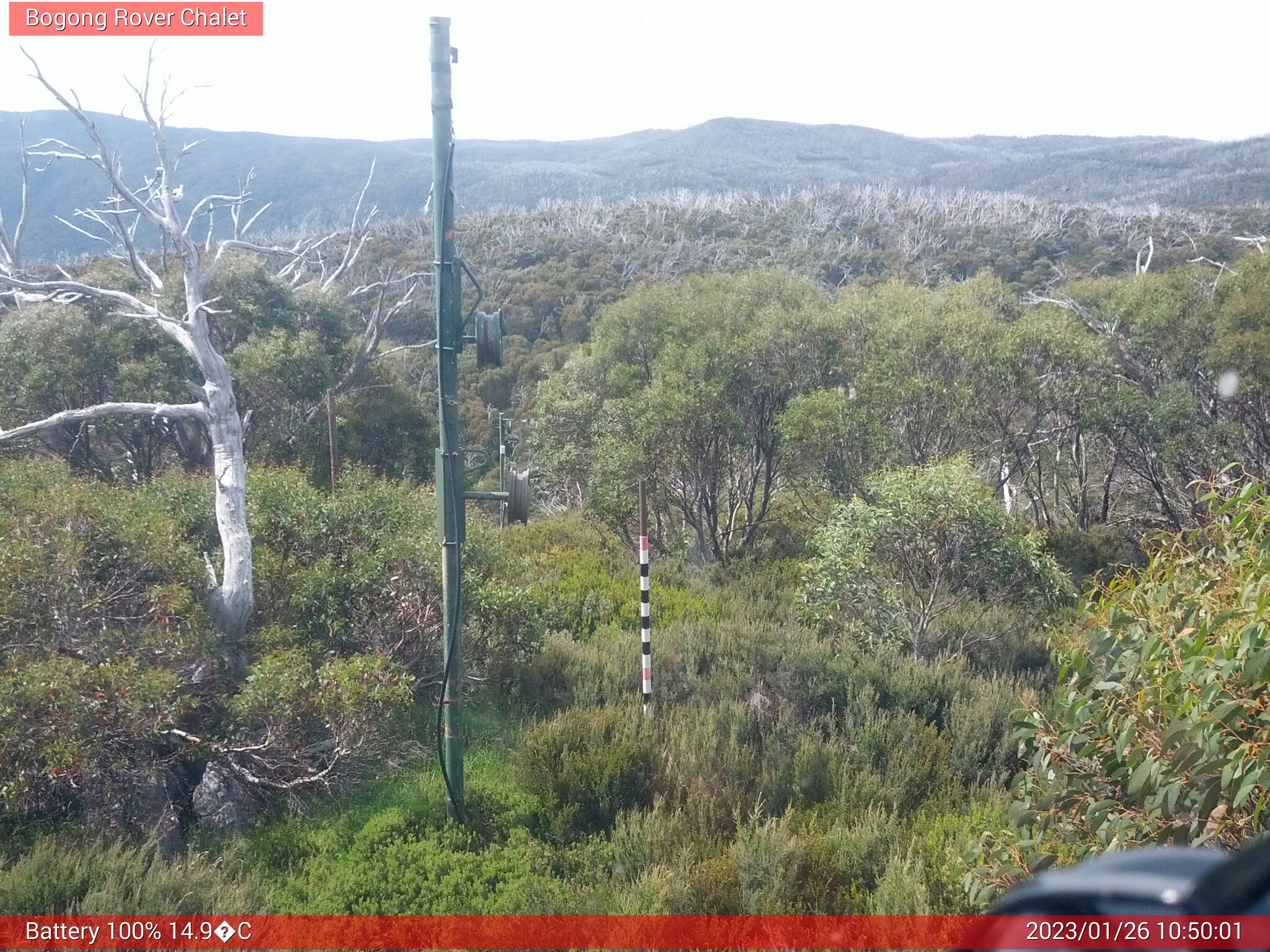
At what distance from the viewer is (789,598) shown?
36.3 feet

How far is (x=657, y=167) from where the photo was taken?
85312mm

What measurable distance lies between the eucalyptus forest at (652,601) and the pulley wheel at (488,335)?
0.60 metres

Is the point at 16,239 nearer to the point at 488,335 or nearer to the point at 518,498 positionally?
the point at 488,335

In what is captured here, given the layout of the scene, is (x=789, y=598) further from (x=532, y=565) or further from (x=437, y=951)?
(x=437, y=951)

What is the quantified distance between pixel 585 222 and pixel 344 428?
33.4 m

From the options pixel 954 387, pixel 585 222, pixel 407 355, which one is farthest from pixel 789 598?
pixel 585 222

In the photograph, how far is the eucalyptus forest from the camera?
405 cm

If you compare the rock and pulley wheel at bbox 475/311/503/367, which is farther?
the rock

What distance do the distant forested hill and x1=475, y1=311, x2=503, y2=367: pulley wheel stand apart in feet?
152

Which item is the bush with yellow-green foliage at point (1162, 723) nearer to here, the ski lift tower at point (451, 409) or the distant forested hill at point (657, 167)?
the ski lift tower at point (451, 409)

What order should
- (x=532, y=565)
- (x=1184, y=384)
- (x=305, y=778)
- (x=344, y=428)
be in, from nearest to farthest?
(x=305, y=778) < (x=532, y=565) < (x=1184, y=384) < (x=344, y=428)

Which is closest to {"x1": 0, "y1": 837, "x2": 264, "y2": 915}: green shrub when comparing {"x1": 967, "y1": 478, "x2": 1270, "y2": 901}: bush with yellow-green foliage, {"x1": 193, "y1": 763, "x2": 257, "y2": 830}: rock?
{"x1": 193, "y1": 763, "x2": 257, "y2": 830}: rock

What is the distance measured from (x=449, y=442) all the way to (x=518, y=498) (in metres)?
0.53

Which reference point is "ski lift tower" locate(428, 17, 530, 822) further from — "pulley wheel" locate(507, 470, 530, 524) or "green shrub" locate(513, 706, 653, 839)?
"green shrub" locate(513, 706, 653, 839)
